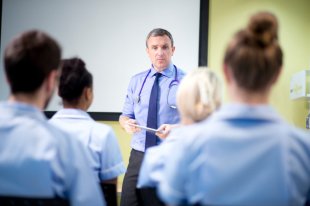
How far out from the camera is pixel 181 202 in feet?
3.70

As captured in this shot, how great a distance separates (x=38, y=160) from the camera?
1.14m

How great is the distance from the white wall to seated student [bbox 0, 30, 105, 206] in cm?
231

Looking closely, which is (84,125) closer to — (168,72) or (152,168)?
(152,168)

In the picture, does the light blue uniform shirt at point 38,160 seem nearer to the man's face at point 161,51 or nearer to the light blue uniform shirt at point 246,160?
the light blue uniform shirt at point 246,160

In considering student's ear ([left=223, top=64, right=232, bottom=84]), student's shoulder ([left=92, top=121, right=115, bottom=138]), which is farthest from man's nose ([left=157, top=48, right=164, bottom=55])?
student's ear ([left=223, top=64, right=232, bottom=84])

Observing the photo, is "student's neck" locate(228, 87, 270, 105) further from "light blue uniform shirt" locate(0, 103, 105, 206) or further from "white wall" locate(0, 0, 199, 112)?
"white wall" locate(0, 0, 199, 112)

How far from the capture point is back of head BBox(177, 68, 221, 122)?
4.24ft

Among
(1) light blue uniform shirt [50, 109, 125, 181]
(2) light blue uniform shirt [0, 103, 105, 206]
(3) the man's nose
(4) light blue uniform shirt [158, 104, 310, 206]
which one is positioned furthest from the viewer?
(3) the man's nose

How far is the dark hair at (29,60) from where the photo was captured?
119cm

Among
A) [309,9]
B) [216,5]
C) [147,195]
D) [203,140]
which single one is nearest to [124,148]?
[216,5]

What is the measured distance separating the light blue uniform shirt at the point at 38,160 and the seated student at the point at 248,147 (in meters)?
0.33

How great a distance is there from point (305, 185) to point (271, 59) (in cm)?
39

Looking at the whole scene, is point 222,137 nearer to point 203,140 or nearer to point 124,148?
point 203,140

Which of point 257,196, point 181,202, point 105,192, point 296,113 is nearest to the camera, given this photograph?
point 257,196
